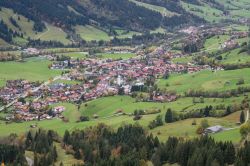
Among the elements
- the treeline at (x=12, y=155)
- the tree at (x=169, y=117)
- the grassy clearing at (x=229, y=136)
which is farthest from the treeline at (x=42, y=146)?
the grassy clearing at (x=229, y=136)

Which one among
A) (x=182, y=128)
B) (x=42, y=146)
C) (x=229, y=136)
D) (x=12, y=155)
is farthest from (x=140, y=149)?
(x=12, y=155)

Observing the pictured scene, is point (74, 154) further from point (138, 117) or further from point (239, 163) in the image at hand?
point (239, 163)

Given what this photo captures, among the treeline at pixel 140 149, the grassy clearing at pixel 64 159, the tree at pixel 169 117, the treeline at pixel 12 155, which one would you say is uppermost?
the tree at pixel 169 117

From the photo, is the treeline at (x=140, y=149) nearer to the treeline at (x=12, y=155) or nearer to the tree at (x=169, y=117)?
the tree at (x=169, y=117)

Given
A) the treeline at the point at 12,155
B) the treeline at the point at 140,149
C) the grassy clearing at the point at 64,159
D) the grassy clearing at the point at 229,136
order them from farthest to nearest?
the grassy clearing at the point at 64,159, the grassy clearing at the point at 229,136, the treeline at the point at 12,155, the treeline at the point at 140,149

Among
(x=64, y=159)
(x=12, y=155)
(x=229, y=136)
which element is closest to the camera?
(x=12, y=155)

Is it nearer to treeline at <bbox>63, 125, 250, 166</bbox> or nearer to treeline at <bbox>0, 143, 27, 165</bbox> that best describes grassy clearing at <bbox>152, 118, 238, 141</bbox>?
treeline at <bbox>63, 125, 250, 166</bbox>

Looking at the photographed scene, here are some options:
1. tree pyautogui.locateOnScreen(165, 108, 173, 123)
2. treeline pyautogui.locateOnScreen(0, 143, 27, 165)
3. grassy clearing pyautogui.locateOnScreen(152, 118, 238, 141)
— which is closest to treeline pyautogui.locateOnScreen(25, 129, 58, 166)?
treeline pyautogui.locateOnScreen(0, 143, 27, 165)

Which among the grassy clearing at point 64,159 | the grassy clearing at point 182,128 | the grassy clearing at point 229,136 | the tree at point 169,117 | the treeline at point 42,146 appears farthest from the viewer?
the tree at point 169,117

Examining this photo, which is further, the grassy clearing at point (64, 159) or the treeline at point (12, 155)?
the grassy clearing at point (64, 159)

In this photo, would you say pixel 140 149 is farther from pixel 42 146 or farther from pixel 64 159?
pixel 42 146

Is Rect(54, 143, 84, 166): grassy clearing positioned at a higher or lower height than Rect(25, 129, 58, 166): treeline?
lower

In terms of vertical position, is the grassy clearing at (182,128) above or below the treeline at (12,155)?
above
